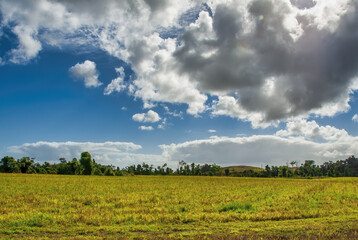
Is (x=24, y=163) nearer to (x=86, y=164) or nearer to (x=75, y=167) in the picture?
(x=75, y=167)

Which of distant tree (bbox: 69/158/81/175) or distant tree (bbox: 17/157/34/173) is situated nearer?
distant tree (bbox: 17/157/34/173)

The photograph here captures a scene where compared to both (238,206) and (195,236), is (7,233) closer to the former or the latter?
(195,236)

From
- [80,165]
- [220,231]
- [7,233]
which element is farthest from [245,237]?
[80,165]

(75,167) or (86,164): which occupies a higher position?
(86,164)

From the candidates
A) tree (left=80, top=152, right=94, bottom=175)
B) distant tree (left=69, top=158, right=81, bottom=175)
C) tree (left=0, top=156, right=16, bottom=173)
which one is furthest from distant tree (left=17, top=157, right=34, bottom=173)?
tree (left=80, top=152, right=94, bottom=175)

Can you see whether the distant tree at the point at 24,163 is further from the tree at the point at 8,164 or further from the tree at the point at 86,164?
the tree at the point at 86,164

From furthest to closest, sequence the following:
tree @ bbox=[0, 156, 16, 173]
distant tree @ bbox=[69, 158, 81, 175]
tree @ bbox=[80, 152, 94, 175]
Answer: distant tree @ bbox=[69, 158, 81, 175]
tree @ bbox=[80, 152, 94, 175]
tree @ bbox=[0, 156, 16, 173]

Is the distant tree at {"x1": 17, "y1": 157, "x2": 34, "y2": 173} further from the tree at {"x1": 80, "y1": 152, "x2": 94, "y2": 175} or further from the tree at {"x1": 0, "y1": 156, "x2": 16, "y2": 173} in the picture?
the tree at {"x1": 80, "y1": 152, "x2": 94, "y2": 175}

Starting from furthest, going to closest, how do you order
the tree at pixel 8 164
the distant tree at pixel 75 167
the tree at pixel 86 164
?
the distant tree at pixel 75 167, the tree at pixel 86 164, the tree at pixel 8 164

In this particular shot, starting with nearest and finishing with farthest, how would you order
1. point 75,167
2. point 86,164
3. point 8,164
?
point 8,164 → point 86,164 → point 75,167

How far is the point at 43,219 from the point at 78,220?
1.95 m

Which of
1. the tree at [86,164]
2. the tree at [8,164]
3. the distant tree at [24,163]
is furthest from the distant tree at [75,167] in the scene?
the tree at [8,164]

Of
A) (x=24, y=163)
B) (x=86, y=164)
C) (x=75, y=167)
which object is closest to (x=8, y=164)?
(x=24, y=163)

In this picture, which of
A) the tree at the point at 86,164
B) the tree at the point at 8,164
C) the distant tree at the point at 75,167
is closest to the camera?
the tree at the point at 8,164
